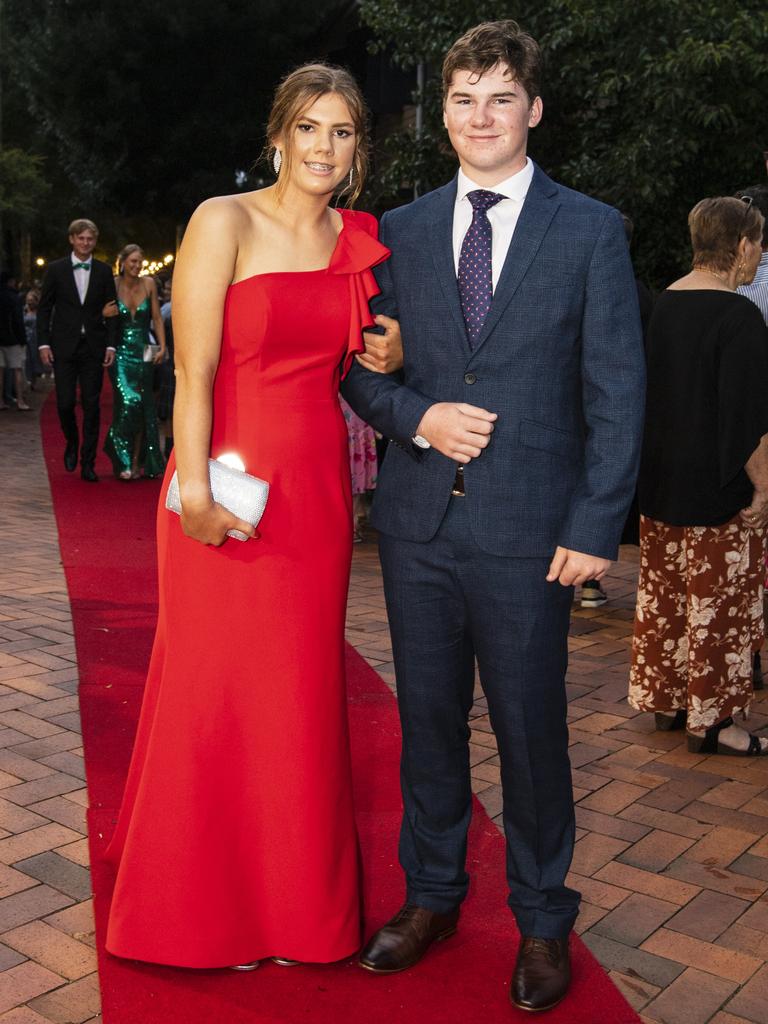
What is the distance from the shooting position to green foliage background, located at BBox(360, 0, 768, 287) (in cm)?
898

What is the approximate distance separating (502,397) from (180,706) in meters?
1.12

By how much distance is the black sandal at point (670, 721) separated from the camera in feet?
16.8

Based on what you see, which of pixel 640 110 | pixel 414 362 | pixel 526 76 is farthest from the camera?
pixel 640 110

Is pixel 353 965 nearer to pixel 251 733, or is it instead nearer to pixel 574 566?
pixel 251 733

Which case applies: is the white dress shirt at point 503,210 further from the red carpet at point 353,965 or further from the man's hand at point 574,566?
the red carpet at point 353,965

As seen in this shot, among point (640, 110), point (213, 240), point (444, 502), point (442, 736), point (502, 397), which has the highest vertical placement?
point (640, 110)

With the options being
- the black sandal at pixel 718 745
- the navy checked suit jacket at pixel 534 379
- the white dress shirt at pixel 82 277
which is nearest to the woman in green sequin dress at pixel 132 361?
the white dress shirt at pixel 82 277

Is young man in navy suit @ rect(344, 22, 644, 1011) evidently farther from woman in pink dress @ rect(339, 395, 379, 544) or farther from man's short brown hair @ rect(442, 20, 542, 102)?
woman in pink dress @ rect(339, 395, 379, 544)

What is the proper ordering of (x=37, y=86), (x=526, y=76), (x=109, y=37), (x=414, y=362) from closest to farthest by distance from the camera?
(x=526, y=76), (x=414, y=362), (x=109, y=37), (x=37, y=86)

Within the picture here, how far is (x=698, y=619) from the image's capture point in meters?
4.80

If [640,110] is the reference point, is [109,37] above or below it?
above

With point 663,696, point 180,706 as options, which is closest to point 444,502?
point 180,706

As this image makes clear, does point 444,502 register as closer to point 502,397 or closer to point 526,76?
point 502,397

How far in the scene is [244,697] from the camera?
3.14m
